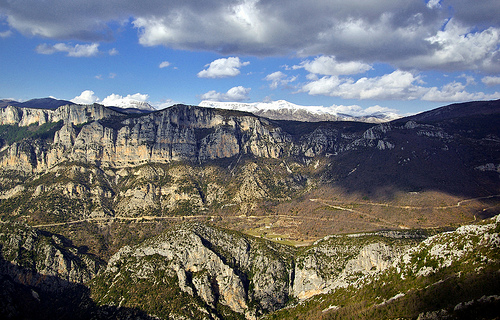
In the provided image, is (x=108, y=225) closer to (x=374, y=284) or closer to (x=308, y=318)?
(x=308, y=318)

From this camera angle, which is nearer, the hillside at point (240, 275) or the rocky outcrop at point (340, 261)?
the hillside at point (240, 275)

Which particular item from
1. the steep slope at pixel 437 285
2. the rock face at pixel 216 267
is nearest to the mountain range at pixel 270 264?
the steep slope at pixel 437 285

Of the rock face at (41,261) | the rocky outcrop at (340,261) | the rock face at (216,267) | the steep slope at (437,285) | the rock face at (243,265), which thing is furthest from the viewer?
the rock face at (41,261)

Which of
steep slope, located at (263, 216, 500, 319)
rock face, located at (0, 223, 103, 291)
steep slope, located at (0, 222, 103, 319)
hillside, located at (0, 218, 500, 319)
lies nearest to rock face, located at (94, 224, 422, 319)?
hillside, located at (0, 218, 500, 319)

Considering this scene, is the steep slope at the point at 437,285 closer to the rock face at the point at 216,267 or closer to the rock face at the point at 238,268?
the rock face at the point at 238,268

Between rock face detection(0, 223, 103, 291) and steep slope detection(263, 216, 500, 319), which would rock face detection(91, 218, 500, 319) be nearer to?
steep slope detection(263, 216, 500, 319)

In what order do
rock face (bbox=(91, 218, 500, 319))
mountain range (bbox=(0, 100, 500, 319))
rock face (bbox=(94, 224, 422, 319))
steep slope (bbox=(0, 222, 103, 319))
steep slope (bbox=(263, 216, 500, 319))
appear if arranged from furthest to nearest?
rock face (bbox=(94, 224, 422, 319)) < steep slope (bbox=(0, 222, 103, 319)) < rock face (bbox=(91, 218, 500, 319)) < mountain range (bbox=(0, 100, 500, 319)) < steep slope (bbox=(263, 216, 500, 319))

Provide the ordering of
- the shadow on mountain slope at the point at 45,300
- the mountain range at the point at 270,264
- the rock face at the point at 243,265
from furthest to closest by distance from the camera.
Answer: the rock face at the point at 243,265 → the shadow on mountain slope at the point at 45,300 → the mountain range at the point at 270,264

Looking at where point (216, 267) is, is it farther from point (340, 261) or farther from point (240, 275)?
point (340, 261)

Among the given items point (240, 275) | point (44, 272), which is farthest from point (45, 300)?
point (240, 275)

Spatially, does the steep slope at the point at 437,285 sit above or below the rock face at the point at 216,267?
above

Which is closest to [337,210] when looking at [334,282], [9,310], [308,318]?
[334,282]
